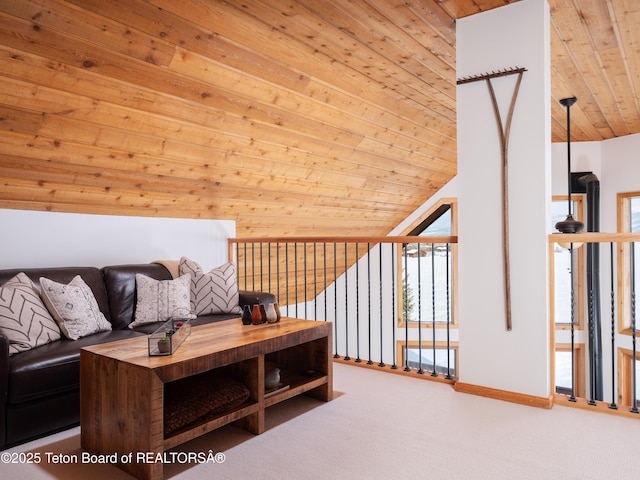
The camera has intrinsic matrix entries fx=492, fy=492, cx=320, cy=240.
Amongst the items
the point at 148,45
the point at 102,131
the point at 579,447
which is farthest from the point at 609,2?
the point at 102,131

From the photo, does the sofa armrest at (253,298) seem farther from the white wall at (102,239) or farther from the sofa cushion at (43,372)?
the sofa cushion at (43,372)

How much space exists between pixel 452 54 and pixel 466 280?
1.75 metres

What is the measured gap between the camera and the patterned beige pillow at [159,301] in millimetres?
3500

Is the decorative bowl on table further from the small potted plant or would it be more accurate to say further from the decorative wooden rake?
the decorative wooden rake

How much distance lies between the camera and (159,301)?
356 centimetres

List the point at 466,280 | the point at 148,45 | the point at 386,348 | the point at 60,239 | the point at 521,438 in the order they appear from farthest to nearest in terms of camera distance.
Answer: the point at 386,348, the point at 60,239, the point at 466,280, the point at 148,45, the point at 521,438

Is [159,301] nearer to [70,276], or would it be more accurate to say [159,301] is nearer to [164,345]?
[70,276]

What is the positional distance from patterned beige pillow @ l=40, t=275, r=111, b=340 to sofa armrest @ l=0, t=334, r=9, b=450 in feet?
1.88

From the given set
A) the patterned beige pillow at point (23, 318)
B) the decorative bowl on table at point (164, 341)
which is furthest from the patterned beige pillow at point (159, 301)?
the decorative bowl on table at point (164, 341)

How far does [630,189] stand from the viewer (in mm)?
5918

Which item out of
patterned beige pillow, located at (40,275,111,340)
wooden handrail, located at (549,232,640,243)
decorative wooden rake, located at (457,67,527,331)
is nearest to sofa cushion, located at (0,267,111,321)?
patterned beige pillow, located at (40,275,111,340)

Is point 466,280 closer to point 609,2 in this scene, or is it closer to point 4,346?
point 609,2

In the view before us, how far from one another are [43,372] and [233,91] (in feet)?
7.01

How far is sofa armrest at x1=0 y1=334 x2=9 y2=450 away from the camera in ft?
7.50
